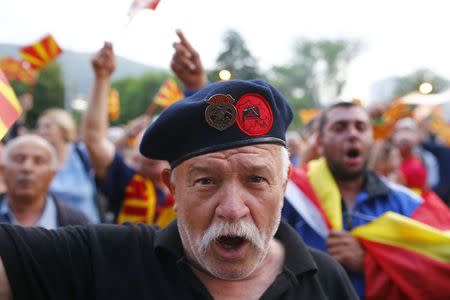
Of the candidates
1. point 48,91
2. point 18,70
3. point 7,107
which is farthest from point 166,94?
point 48,91

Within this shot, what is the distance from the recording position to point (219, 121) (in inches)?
66.4

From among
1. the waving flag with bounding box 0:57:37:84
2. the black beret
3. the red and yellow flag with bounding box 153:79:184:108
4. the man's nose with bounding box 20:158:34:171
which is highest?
the black beret

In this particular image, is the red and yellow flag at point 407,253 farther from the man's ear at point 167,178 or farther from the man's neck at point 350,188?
the man's ear at point 167,178

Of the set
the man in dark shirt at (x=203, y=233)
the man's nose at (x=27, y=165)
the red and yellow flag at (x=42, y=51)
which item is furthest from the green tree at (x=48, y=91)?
the man in dark shirt at (x=203, y=233)

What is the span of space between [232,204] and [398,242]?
147cm

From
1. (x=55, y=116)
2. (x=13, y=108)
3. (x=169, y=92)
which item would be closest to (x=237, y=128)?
(x=13, y=108)

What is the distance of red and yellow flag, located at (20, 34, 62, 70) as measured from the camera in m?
6.37

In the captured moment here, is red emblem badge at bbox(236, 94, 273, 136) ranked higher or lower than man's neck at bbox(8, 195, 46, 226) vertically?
higher

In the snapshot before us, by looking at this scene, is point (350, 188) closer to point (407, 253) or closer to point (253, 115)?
point (407, 253)

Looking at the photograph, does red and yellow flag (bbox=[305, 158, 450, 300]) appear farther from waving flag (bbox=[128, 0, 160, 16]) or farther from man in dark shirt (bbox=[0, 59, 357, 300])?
waving flag (bbox=[128, 0, 160, 16])

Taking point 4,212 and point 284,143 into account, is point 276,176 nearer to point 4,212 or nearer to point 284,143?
point 284,143

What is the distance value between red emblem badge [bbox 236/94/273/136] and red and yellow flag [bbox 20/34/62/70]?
5.10 metres

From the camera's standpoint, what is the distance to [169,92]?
654 cm

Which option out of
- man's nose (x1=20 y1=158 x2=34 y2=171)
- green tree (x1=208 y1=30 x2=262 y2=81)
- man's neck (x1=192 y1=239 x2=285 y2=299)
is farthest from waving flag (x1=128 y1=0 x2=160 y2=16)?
green tree (x1=208 y1=30 x2=262 y2=81)
